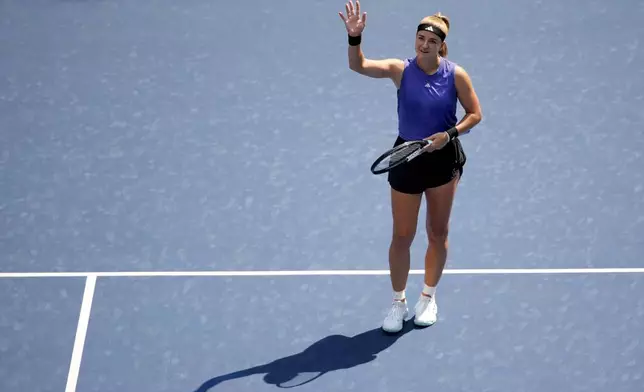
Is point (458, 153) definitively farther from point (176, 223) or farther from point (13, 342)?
point (13, 342)

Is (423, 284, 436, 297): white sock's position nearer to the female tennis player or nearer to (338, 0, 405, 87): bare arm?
the female tennis player

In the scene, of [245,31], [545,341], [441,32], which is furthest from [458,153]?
[245,31]

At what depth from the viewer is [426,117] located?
6445 mm

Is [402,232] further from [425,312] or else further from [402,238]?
[425,312]

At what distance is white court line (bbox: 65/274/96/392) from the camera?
6.59 metres

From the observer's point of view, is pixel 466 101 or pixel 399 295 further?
pixel 399 295

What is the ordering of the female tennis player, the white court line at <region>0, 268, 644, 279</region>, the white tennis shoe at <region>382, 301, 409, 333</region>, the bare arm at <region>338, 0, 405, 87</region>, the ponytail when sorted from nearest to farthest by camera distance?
the bare arm at <region>338, 0, 405, 87</region>, the female tennis player, the ponytail, the white tennis shoe at <region>382, 301, 409, 333</region>, the white court line at <region>0, 268, 644, 279</region>

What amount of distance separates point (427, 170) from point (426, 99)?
428 mm

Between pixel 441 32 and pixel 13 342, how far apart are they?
3070 millimetres

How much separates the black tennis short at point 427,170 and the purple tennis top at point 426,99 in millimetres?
148

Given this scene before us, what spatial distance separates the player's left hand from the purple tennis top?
0.30 feet

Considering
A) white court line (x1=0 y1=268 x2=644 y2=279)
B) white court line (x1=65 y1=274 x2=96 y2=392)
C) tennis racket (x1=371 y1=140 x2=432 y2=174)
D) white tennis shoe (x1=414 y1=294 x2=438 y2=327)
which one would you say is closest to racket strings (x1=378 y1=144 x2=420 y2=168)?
tennis racket (x1=371 y1=140 x2=432 y2=174)

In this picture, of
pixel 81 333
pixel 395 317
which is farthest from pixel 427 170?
pixel 81 333

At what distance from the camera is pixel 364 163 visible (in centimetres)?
865
